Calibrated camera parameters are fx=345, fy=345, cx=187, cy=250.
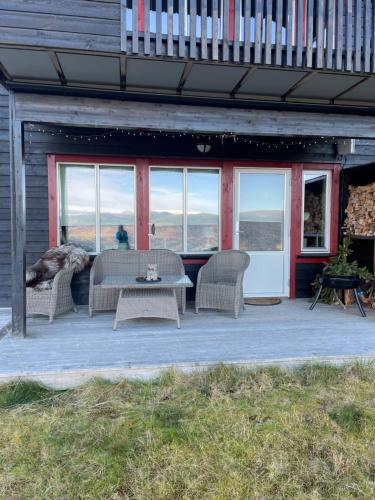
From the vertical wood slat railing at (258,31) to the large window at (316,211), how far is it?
2307mm

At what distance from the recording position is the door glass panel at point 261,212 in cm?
523

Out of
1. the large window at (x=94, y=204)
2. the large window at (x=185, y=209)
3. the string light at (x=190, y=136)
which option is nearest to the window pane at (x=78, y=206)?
the large window at (x=94, y=204)

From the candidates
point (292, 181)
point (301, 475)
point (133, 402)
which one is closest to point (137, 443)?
point (133, 402)

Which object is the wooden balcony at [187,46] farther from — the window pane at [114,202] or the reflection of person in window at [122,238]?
the reflection of person in window at [122,238]

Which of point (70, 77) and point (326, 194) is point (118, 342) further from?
point (326, 194)

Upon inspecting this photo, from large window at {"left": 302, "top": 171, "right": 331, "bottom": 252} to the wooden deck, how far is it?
1.41 m

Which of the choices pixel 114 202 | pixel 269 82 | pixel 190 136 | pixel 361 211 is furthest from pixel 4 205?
pixel 361 211

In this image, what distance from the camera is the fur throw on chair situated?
160 inches

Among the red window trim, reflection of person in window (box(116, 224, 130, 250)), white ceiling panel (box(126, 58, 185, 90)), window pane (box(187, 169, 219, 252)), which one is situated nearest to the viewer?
white ceiling panel (box(126, 58, 185, 90))

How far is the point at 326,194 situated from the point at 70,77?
12.9ft

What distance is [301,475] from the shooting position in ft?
5.58

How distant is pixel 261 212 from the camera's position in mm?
5281

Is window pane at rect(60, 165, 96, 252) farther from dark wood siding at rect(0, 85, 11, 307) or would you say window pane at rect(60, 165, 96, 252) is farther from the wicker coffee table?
the wicker coffee table

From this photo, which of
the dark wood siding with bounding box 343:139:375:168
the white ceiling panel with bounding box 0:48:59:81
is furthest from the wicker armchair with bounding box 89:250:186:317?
the dark wood siding with bounding box 343:139:375:168
